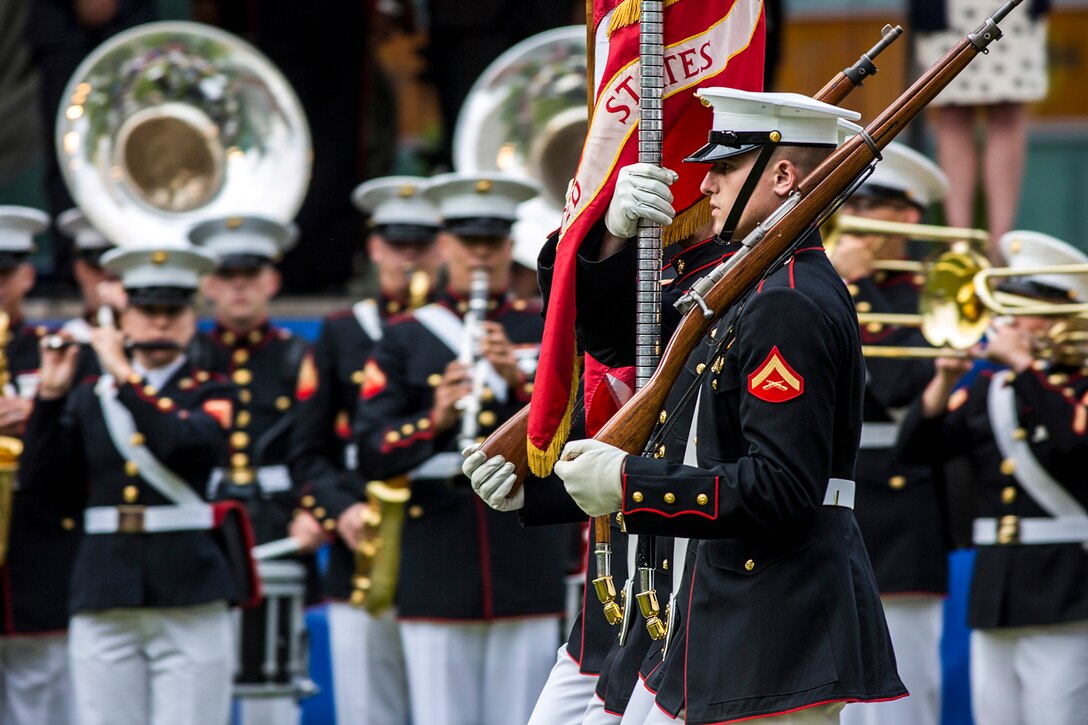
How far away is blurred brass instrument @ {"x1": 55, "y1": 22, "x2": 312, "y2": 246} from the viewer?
31.0 ft

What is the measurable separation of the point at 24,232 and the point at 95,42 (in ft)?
6.92

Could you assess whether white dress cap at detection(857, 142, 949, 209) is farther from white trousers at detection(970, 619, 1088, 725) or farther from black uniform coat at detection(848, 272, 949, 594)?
white trousers at detection(970, 619, 1088, 725)

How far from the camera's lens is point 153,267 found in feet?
23.6

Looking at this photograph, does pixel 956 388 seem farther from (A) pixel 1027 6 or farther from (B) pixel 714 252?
(B) pixel 714 252

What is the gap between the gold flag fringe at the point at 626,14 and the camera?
4.28 metres

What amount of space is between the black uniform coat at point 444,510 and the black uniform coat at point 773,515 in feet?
10.1

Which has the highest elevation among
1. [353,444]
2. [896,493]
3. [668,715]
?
[353,444]

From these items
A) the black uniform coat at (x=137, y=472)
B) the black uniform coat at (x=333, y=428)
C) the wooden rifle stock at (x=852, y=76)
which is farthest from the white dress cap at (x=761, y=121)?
the black uniform coat at (x=333, y=428)

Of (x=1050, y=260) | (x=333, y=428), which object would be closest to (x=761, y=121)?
(x=1050, y=260)

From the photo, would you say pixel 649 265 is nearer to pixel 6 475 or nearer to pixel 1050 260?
pixel 1050 260

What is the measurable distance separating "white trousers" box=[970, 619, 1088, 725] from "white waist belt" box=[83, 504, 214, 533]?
283cm

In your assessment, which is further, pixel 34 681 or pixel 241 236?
pixel 241 236

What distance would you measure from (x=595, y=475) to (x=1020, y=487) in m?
3.26

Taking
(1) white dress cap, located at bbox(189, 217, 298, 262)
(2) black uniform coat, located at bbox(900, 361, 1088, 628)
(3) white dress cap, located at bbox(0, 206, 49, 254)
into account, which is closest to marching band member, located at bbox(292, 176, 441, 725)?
(1) white dress cap, located at bbox(189, 217, 298, 262)
